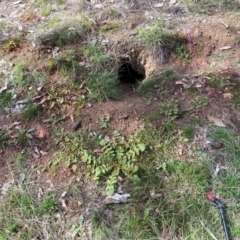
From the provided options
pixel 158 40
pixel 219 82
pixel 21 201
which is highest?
pixel 158 40

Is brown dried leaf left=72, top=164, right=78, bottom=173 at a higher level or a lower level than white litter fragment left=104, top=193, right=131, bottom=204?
higher

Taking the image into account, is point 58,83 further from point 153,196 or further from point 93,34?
point 153,196

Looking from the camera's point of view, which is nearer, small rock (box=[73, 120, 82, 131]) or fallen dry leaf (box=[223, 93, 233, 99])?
small rock (box=[73, 120, 82, 131])

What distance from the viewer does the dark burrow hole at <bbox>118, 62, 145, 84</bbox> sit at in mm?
3383

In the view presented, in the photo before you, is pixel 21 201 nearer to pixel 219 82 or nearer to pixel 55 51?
pixel 55 51

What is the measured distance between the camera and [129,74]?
347 cm

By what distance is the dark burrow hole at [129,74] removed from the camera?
11.1ft

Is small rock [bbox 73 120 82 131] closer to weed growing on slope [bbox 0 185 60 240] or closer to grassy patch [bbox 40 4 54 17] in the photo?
weed growing on slope [bbox 0 185 60 240]

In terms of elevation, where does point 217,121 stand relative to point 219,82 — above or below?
below

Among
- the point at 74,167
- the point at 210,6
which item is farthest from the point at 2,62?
the point at 210,6

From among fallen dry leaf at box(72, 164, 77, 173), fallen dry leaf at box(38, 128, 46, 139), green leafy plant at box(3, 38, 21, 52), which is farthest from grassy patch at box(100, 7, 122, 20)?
fallen dry leaf at box(72, 164, 77, 173)

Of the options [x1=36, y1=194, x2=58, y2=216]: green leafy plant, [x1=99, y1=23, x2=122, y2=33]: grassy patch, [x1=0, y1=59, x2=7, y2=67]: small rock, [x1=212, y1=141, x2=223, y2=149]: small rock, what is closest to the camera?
[x1=36, y1=194, x2=58, y2=216]: green leafy plant

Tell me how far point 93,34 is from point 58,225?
193 centimetres

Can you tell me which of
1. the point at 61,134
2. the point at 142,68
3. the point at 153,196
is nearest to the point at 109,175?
the point at 153,196
